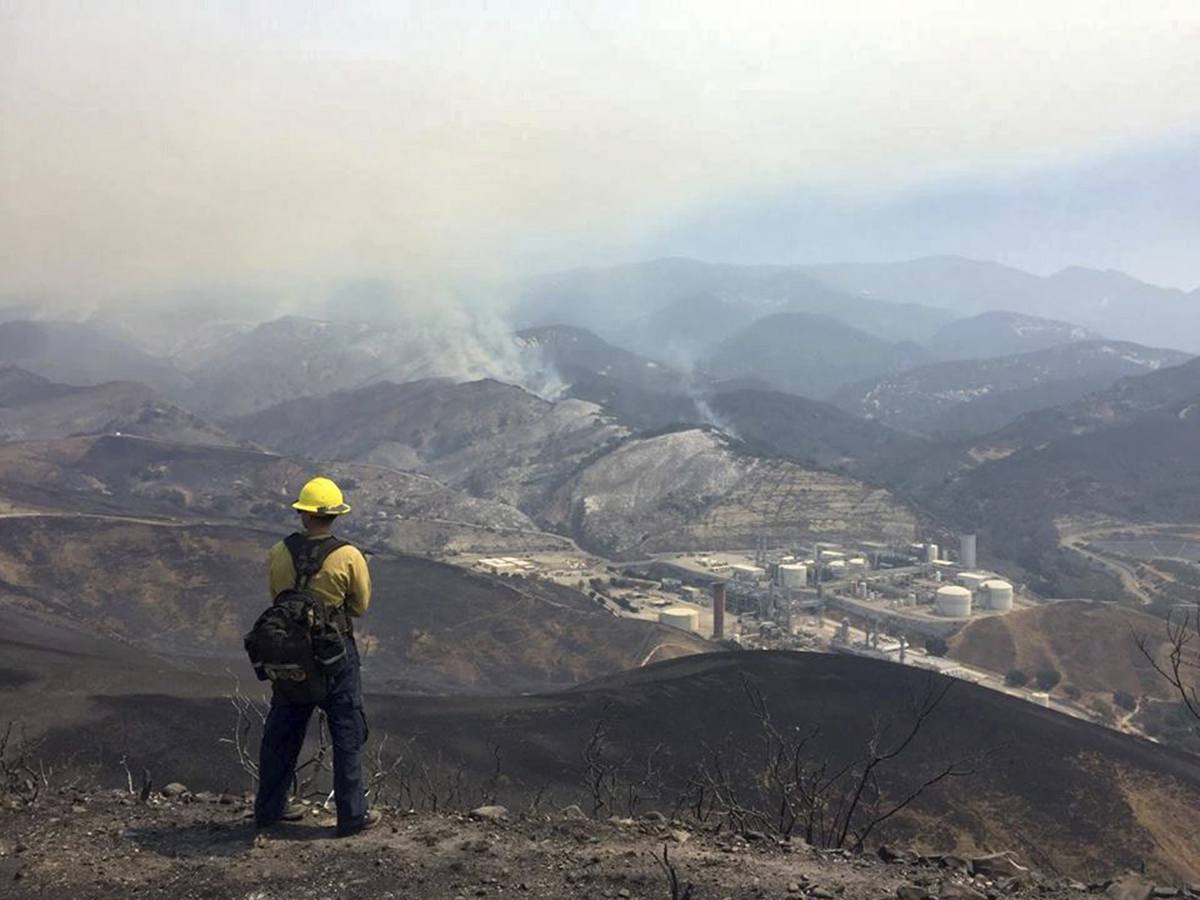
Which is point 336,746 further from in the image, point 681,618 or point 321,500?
point 681,618

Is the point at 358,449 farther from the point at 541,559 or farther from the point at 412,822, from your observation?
the point at 412,822

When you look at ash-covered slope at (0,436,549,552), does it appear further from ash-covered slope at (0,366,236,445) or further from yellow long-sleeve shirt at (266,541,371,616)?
yellow long-sleeve shirt at (266,541,371,616)


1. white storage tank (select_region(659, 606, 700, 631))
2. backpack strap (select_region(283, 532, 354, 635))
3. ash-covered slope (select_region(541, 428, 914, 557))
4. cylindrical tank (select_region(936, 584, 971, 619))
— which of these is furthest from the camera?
ash-covered slope (select_region(541, 428, 914, 557))

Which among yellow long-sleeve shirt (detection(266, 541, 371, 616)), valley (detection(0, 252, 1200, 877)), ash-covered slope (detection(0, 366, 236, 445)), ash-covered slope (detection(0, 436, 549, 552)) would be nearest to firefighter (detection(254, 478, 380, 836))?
yellow long-sleeve shirt (detection(266, 541, 371, 616))

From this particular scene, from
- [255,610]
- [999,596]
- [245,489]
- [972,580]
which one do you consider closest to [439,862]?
[255,610]

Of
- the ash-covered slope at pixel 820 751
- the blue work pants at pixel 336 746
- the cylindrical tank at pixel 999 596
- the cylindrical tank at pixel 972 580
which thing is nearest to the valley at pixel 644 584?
the ash-covered slope at pixel 820 751

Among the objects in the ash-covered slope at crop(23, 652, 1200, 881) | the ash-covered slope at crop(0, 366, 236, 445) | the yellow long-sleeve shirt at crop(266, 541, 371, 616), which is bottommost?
the ash-covered slope at crop(23, 652, 1200, 881)

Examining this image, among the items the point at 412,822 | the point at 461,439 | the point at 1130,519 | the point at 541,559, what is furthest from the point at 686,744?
the point at 461,439

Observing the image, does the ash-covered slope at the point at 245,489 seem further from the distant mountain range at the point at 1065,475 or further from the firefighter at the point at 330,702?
the firefighter at the point at 330,702
